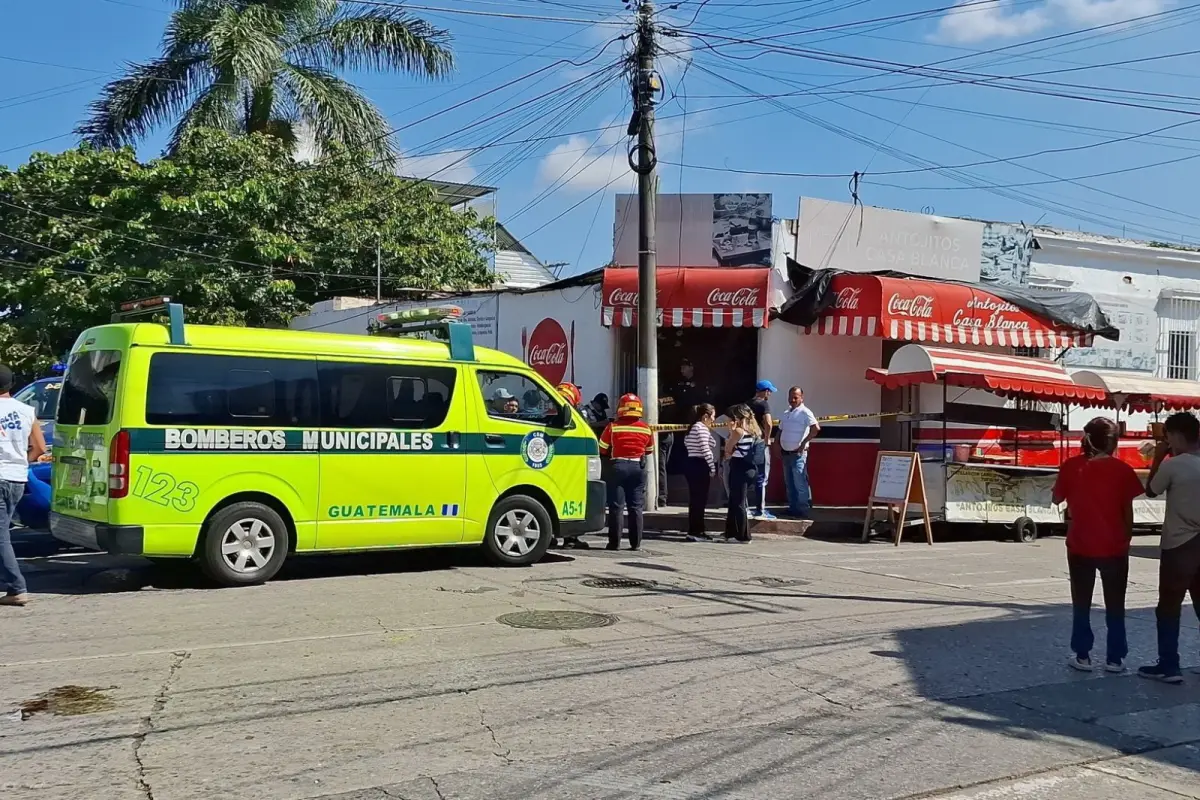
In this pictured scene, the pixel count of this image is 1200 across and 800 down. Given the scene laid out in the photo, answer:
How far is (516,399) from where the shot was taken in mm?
11250

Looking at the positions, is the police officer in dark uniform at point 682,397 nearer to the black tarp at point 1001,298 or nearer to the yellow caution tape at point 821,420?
the yellow caution tape at point 821,420

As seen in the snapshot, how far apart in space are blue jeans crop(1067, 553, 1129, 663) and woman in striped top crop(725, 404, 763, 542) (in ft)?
22.9

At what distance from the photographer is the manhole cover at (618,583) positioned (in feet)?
32.6

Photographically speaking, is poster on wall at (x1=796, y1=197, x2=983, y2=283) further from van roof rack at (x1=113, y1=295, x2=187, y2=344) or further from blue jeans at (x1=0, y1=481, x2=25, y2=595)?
blue jeans at (x1=0, y1=481, x2=25, y2=595)

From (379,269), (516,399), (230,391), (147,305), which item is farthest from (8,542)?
(379,269)

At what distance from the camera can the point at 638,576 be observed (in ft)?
34.9

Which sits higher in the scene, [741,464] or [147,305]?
[147,305]

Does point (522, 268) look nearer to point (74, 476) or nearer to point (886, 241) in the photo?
point (886, 241)

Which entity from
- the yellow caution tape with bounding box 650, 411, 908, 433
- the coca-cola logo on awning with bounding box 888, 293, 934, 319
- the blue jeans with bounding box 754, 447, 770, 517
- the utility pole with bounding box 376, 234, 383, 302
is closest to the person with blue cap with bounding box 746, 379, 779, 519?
the blue jeans with bounding box 754, 447, 770, 517

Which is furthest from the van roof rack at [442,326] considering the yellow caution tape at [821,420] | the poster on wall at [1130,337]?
the poster on wall at [1130,337]

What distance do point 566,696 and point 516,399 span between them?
212 inches

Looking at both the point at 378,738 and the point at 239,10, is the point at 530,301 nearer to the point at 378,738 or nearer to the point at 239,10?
the point at 239,10

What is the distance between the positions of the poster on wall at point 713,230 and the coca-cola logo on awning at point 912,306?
6.71 feet

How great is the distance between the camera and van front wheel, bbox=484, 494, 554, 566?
11.0m
